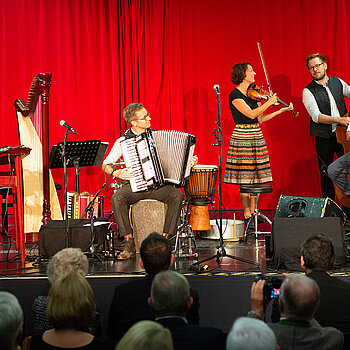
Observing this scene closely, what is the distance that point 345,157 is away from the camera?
5.73m

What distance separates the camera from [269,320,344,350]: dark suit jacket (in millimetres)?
2420

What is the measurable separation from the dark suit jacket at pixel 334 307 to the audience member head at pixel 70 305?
1293mm

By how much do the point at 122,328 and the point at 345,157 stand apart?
136 inches

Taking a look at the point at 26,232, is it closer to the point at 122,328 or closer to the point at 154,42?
the point at 122,328

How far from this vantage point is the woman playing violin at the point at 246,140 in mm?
6523

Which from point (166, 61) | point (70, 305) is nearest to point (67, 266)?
point (70, 305)

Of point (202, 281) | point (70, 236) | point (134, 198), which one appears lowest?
point (202, 281)

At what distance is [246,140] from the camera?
659 cm

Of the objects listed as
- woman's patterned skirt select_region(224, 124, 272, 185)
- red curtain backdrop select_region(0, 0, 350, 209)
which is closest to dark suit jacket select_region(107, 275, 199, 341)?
woman's patterned skirt select_region(224, 124, 272, 185)

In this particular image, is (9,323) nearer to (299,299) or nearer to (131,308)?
(131,308)

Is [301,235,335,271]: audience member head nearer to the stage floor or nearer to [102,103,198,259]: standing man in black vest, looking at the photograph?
the stage floor

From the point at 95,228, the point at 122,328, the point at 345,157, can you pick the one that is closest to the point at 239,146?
the point at 345,157

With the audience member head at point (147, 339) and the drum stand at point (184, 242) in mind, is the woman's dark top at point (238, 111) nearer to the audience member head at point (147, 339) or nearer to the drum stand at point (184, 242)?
the drum stand at point (184, 242)

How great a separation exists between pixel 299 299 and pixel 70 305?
3.15 feet
